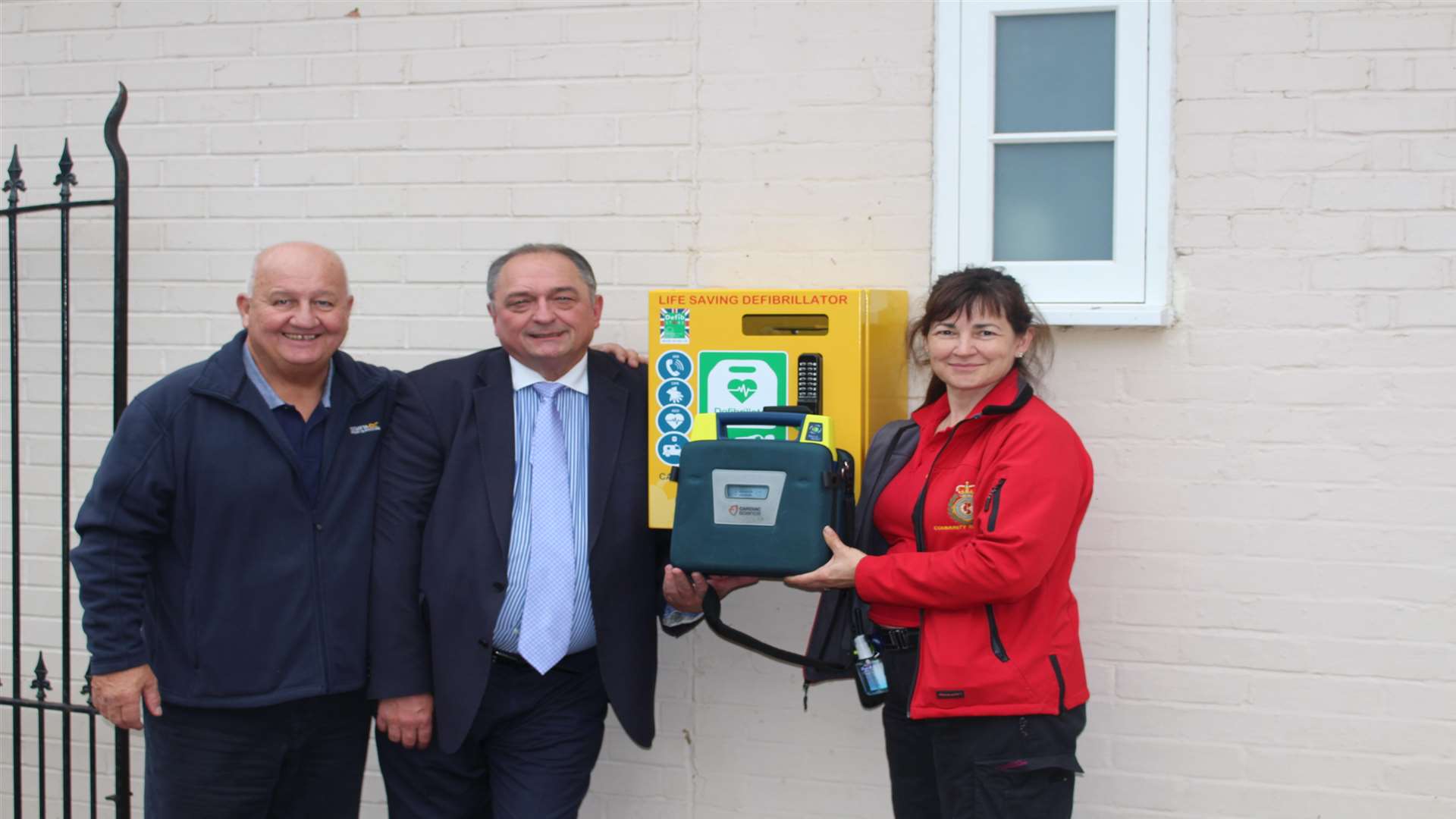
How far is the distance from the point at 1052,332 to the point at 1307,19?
0.97 m

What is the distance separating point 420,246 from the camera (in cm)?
347

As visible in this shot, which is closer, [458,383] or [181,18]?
[458,383]

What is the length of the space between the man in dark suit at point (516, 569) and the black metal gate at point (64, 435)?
0.96 metres

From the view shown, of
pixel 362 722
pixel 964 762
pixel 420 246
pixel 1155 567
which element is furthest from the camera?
pixel 420 246

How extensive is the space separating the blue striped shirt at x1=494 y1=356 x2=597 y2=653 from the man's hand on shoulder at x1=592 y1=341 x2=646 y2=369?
0.31 feet

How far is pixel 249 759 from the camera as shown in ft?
8.75

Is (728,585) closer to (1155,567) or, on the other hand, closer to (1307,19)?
(1155,567)

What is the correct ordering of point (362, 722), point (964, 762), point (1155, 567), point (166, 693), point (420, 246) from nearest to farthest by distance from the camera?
point (964, 762) < point (166, 693) < point (362, 722) < point (1155, 567) < point (420, 246)

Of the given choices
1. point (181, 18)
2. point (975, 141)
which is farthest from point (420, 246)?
point (975, 141)

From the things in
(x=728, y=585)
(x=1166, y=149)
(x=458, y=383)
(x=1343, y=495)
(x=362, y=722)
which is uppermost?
(x=1166, y=149)

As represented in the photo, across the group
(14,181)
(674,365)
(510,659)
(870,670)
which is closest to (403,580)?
(510,659)

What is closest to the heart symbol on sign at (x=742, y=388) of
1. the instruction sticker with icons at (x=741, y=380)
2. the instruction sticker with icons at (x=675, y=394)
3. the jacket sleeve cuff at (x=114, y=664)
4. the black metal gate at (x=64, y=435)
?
the instruction sticker with icons at (x=741, y=380)

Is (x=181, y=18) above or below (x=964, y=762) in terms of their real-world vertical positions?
above

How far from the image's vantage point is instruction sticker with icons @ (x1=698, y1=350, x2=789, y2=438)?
8.89 feet
